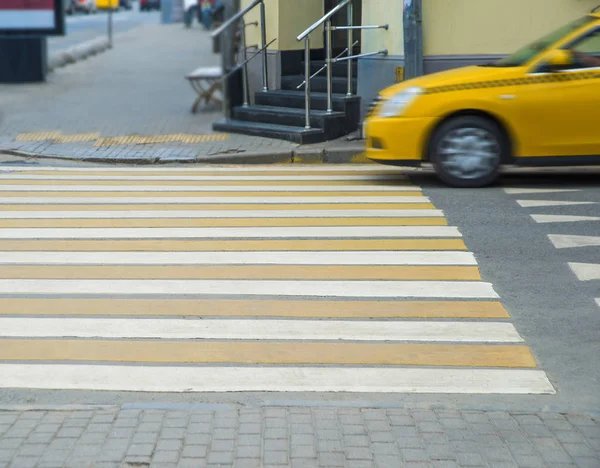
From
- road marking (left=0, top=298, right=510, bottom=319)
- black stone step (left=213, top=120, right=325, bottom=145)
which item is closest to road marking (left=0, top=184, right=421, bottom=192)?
black stone step (left=213, top=120, right=325, bottom=145)

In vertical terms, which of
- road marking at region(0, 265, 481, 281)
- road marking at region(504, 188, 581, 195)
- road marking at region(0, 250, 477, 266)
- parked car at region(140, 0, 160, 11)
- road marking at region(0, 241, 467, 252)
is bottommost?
road marking at region(0, 265, 481, 281)

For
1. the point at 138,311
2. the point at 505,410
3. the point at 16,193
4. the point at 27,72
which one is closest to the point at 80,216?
the point at 16,193

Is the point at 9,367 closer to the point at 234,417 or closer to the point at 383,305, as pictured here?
the point at 234,417

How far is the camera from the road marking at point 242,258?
26.0 feet

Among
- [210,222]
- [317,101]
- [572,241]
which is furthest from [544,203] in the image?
[317,101]

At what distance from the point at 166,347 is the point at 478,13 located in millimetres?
9132

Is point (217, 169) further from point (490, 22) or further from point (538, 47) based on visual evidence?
point (490, 22)

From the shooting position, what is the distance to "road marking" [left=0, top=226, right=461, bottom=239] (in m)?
8.80

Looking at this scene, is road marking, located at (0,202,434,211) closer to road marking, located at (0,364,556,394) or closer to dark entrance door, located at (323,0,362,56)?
road marking, located at (0,364,556,394)

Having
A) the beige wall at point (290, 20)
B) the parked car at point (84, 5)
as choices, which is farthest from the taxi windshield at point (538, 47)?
the parked car at point (84, 5)

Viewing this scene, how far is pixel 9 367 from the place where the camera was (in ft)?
18.9

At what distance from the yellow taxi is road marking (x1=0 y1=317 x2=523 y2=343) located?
4.54m

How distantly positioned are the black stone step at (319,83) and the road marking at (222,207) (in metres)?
5.25

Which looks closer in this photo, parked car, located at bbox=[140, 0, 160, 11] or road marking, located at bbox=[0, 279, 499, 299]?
road marking, located at bbox=[0, 279, 499, 299]
